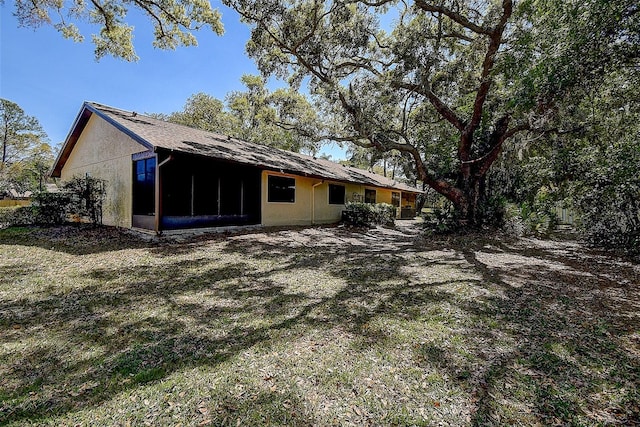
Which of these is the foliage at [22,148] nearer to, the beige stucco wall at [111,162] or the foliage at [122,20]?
the beige stucco wall at [111,162]

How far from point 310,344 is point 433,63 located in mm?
11826

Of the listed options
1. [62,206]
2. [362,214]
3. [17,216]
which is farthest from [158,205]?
[362,214]

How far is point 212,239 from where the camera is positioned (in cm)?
943

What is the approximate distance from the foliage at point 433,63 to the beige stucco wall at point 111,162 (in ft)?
21.2

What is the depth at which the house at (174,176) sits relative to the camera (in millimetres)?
9555

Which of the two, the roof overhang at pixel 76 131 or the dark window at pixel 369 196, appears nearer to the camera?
the roof overhang at pixel 76 131

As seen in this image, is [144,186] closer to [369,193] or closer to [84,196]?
[84,196]

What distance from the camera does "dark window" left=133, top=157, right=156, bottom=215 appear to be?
31.6 feet

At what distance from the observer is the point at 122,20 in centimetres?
1205

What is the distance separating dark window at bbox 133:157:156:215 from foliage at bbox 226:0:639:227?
626 cm

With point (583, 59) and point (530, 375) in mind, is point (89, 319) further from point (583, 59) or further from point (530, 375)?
point (583, 59)

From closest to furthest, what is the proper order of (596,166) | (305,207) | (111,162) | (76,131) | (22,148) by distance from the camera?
1. (596,166)
2. (111,162)
3. (76,131)
4. (305,207)
5. (22,148)

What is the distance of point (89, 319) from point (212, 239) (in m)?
5.70

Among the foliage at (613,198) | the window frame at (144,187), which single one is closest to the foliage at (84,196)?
the window frame at (144,187)
